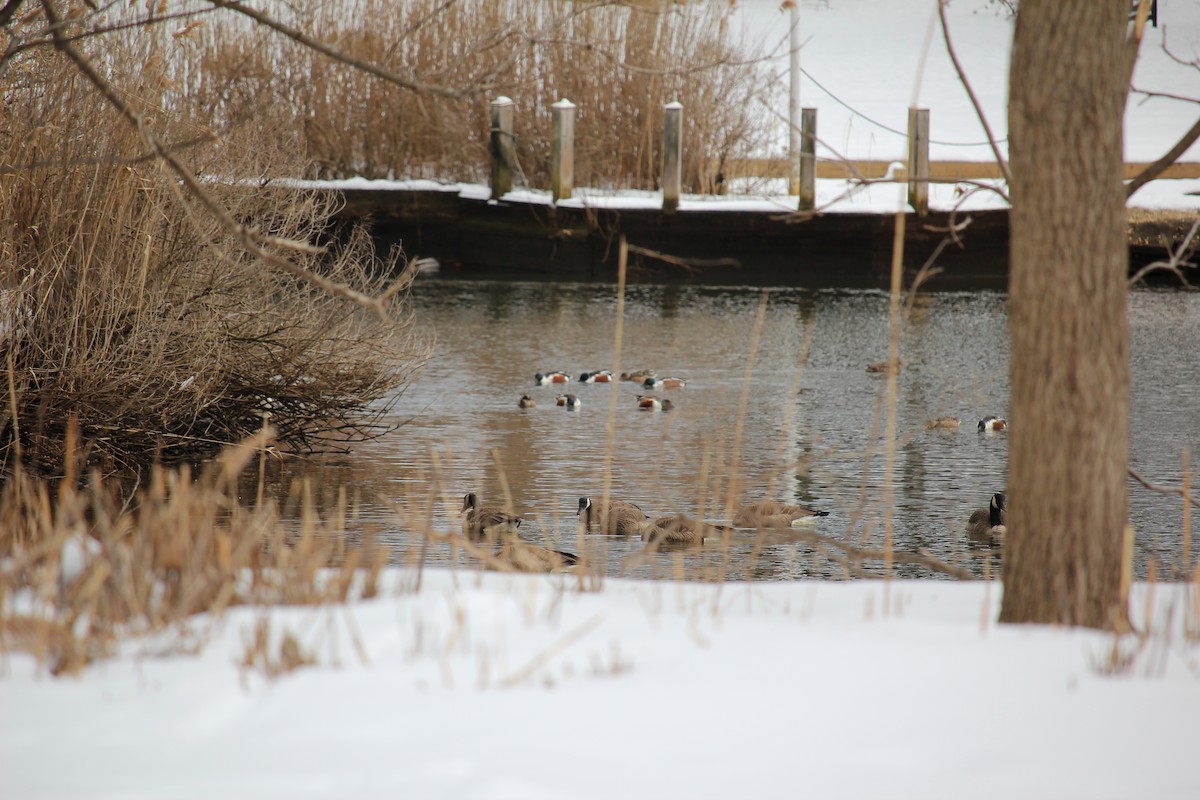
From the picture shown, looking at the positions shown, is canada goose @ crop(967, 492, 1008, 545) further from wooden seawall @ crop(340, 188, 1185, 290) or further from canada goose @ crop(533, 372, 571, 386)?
wooden seawall @ crop(340, 188, 1185, 290)

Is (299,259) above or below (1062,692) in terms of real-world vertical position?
above

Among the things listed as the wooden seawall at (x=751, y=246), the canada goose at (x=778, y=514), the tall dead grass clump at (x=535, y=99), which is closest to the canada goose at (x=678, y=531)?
the canada goose at (x=778, y=514)

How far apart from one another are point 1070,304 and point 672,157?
14.6 meters

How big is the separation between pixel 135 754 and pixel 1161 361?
11145 mm

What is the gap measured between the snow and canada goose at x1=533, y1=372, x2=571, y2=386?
753cm

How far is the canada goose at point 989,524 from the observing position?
6789mm

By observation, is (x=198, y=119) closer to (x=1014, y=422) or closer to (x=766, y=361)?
(x=766, y=361)

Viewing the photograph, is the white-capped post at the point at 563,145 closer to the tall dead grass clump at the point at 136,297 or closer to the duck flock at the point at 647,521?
the tall dead grass clump at the point at 136,297

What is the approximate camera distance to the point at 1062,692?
2.85 metres

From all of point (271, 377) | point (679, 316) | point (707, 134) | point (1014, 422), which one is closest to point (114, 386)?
point (271, 377)

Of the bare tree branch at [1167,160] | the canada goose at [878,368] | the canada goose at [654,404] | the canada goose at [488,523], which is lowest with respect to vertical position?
the canada goose at [488,523]

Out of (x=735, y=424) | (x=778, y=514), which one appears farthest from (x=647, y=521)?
(x=735, y=424)

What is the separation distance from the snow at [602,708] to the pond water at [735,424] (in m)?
0.59

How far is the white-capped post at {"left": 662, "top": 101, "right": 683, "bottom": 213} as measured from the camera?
1745 cm
